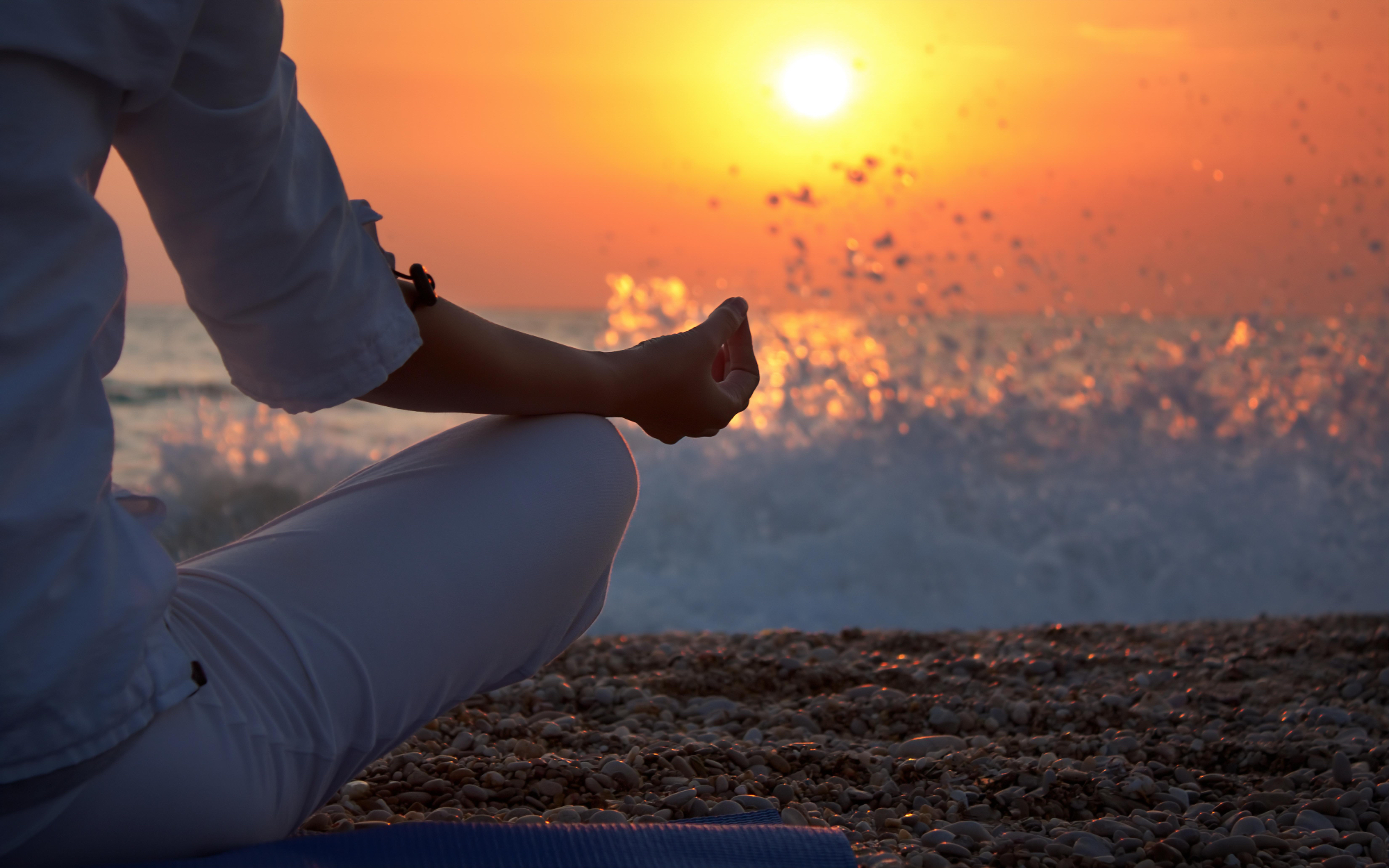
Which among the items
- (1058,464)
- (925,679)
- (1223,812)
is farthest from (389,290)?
(1058,464)

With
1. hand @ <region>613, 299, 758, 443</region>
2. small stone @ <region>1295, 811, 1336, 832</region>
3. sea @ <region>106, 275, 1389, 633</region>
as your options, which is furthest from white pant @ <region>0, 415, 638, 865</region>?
sea @ <region>106, 275, 1389, 633</region>

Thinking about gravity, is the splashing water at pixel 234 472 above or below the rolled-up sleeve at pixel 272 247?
above

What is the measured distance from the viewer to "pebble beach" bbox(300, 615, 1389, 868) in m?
1.44

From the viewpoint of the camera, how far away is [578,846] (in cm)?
114

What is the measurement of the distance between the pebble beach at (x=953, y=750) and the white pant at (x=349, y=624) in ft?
1.31

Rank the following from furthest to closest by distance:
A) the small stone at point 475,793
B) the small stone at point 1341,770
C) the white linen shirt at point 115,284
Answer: the small stone at point 1341,770 → the small stone at point 475,793 → the white linen shirt at point 115,284

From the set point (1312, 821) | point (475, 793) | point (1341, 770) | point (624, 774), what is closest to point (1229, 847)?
point (1312, 821)

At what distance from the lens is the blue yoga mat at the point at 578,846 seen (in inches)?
43.8

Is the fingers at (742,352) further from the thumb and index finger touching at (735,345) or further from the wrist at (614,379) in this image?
the wrist at (614,379)

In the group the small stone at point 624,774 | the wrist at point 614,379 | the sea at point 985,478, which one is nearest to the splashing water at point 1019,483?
the sea at point 985,478

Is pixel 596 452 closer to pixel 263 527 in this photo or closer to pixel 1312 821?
pixel 263 527

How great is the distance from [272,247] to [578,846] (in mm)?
710

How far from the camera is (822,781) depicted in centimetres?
166

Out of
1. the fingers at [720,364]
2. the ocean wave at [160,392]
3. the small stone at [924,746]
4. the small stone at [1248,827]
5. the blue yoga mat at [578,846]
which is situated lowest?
the blue yoga mat at [578,846]
